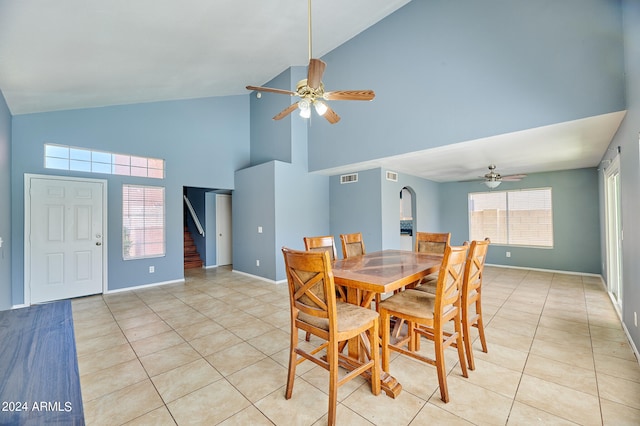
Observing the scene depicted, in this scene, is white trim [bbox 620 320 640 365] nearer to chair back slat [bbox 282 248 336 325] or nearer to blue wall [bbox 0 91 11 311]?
chair back slat [bbox 282 248 336 325]

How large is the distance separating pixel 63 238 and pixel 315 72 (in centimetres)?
472

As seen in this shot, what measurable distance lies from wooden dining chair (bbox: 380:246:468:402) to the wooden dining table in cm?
16

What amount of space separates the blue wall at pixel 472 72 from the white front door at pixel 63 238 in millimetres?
4327

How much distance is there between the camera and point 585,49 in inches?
109

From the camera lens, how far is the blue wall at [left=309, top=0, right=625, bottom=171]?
2.76 metres

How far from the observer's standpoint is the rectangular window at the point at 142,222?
4844 mm

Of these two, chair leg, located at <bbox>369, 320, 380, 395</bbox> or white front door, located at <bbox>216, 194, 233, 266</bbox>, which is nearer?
chair leg, located at <bbox>369, 320, 380, 395</bbox>

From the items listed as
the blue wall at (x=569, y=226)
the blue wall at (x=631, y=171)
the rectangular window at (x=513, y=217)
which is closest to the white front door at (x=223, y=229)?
the rectangular window at (x=513, y=217)

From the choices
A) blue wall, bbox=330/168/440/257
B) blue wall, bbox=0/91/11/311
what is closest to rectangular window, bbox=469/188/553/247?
blue wall, bbox=330/168/440/257

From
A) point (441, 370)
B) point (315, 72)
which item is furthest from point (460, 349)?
point (315, 72)

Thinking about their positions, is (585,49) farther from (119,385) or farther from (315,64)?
(119,385)

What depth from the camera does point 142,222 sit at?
503 centimetres

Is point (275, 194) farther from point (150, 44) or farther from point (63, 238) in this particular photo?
point (63, 238)

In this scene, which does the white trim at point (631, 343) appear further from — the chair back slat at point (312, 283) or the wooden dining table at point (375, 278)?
the chair back slat at point (312, 283)
